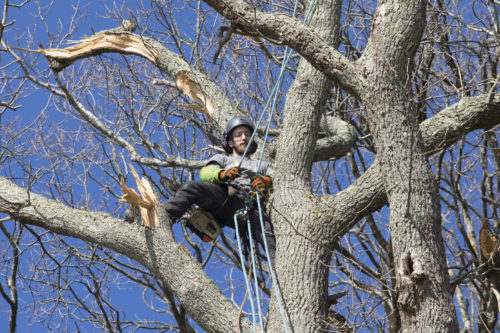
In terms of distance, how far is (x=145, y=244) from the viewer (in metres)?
4.46

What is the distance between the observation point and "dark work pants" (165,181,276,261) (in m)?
5.02

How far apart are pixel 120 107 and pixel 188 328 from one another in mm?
3014

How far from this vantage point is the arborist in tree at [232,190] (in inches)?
197

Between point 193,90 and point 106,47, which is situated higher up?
point 106,47

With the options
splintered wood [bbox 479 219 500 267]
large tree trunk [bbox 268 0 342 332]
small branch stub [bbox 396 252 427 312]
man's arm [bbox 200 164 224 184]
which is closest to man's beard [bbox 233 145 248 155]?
man's arm [bbox 200 164 224 184]

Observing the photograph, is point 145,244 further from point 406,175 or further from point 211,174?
point 406,175

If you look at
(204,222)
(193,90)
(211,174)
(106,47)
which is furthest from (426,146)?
(106,47)

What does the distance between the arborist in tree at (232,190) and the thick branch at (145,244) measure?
56 cm

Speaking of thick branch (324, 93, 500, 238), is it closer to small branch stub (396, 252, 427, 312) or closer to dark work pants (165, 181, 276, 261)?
dark work pants (165, 181, 276, 261)

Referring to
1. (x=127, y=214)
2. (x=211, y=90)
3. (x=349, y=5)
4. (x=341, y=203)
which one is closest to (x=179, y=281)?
(x=127, y=214)

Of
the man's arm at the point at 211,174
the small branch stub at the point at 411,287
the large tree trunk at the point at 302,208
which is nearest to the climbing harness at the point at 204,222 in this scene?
the man's arm at the point at 211,174

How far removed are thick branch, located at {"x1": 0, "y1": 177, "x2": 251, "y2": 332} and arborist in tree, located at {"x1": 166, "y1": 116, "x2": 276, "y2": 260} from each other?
1.82 ft

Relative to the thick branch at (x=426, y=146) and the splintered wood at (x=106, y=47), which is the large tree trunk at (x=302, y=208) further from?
the splintered wood at (x=106, y=47)

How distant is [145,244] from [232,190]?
101 centimetres
